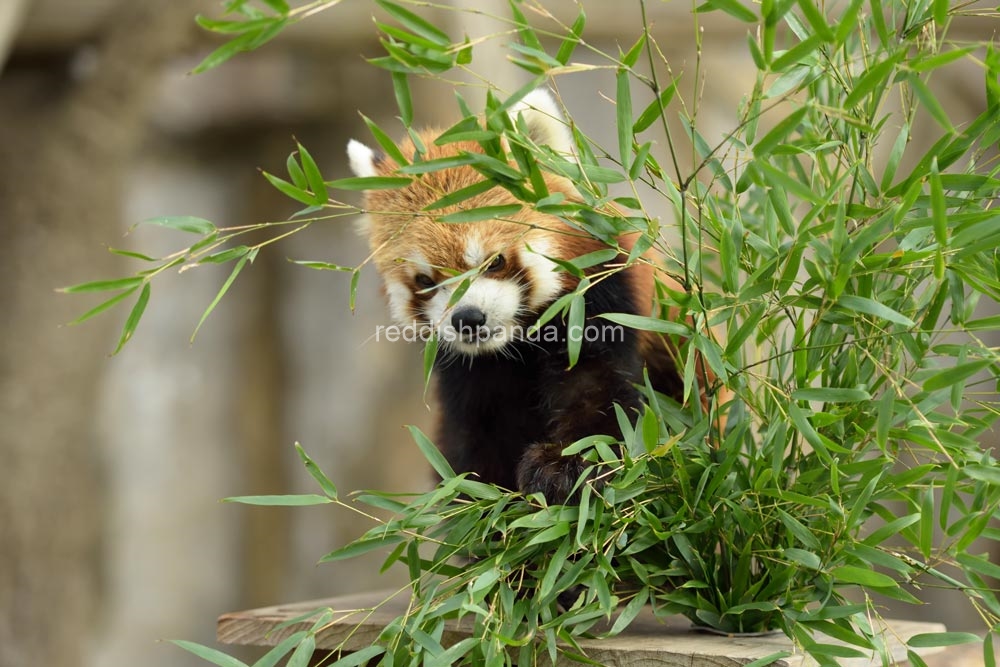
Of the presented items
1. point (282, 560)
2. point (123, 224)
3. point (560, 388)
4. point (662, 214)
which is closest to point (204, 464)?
point (282, 560)

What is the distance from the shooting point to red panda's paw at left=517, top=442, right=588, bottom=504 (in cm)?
126

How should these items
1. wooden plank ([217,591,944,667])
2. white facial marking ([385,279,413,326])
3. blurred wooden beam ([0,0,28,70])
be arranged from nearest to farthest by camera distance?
wooden plank ([217,591,944,667]), white facial marking ([385,279,413,326]), blurred wooden beam ([0,0,28,70])

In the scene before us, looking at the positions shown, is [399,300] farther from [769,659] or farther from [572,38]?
[769,659]

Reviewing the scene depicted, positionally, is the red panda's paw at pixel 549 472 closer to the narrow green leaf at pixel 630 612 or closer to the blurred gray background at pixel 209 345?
the narrow green leaf at pixel 630 612

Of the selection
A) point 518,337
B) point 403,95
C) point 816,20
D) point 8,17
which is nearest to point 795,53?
point 816,20

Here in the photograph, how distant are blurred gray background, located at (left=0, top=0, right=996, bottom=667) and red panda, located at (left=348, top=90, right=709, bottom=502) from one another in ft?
6.05

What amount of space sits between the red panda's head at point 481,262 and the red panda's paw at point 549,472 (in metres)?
0.18

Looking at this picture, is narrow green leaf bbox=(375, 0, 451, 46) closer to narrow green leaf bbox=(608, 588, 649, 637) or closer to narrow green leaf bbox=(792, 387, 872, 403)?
narrow green leaf bbox=(792, 387, 872, 403)

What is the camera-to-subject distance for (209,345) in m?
4.66

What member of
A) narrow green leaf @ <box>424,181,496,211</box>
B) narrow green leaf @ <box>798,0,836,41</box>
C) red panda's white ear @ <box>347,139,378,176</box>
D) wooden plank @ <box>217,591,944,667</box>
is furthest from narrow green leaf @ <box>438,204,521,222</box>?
red panda's white ear @ <box>347,139,378,176</box>

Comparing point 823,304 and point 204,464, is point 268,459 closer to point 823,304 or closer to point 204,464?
point 204,464

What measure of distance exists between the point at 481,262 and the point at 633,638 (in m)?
0.56

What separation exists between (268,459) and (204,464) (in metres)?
0.31

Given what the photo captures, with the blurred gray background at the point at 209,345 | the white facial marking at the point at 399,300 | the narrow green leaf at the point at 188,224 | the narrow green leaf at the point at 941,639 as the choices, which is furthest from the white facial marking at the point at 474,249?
the blurred gray background at the point at 209,345
